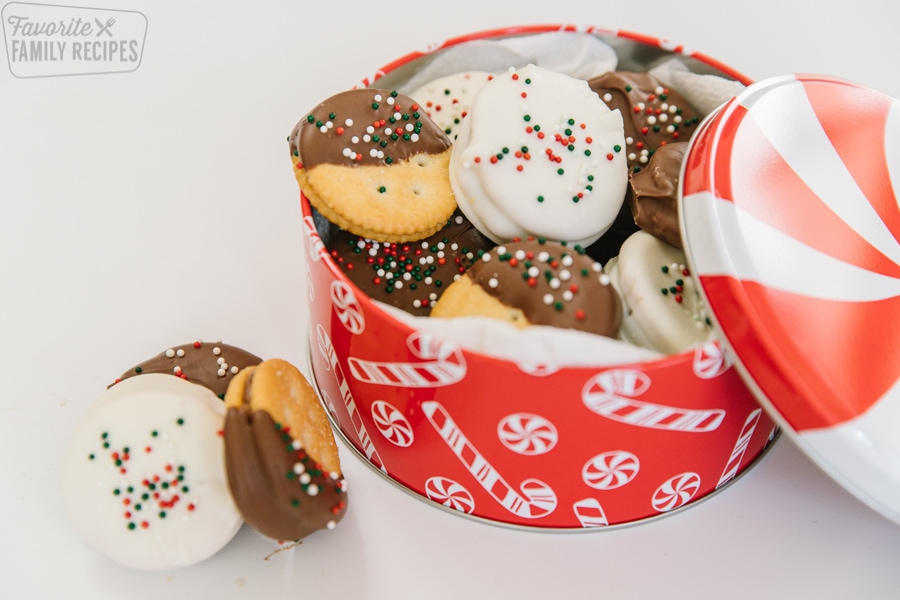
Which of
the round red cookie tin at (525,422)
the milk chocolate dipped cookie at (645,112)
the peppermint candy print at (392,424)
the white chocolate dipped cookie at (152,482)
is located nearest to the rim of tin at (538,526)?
the round red cookie tin at (525,422)

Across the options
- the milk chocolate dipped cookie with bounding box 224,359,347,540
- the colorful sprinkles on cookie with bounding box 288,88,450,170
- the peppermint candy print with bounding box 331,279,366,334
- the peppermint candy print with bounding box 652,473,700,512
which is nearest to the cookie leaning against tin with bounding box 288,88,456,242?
the colorful sprinkles on cookie with bounding box 288,88,450,170

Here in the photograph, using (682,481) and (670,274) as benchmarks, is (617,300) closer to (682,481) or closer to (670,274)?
(670,274)

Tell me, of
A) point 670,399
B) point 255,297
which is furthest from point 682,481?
point 255,297

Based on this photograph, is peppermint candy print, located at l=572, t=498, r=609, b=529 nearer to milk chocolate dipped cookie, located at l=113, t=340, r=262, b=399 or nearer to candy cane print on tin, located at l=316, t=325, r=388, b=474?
candy cane print on tin, located at l=316, t=325, r=388, b=474

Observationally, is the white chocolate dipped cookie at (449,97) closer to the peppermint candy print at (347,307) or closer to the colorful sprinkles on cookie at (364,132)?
the colorful sprinkles on cookie at (364,132)

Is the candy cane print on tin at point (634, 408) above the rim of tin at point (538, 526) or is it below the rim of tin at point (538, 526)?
above
